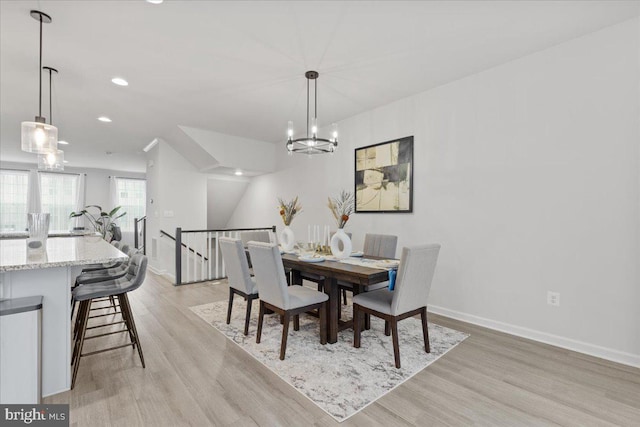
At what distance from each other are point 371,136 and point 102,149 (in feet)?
20.5

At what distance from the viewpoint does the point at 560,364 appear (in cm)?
235

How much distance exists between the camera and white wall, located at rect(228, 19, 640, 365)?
7.88 ft

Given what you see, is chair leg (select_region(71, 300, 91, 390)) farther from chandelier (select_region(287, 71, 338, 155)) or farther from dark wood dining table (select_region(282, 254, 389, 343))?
chandelier (select_region(287, 71, 338, 155))

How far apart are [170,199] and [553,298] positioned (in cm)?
607

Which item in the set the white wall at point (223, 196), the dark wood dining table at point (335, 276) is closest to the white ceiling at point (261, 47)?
the dark wood dining table at point (335, 276)

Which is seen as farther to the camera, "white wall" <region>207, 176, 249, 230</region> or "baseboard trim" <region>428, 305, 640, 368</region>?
"white wall" <region>207, 176, 249, 230</region>

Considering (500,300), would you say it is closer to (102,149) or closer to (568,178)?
(568,178)

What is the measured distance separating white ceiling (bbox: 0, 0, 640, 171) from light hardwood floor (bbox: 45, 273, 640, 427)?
A: 267 cm

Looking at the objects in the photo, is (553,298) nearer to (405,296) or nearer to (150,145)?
(405,296)

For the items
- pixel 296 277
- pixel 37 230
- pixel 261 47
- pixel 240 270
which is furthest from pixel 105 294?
pixel 261 47

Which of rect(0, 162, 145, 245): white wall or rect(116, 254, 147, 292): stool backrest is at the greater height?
rect(0, 162, 145, 245): white wall

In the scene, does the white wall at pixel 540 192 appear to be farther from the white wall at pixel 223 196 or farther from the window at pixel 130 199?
the window at pixel 130 199

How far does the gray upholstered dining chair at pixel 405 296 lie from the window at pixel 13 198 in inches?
382

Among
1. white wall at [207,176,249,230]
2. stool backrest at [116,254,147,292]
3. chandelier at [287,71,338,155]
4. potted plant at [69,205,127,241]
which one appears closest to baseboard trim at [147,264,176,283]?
potted plant at [69,205,127,241]
